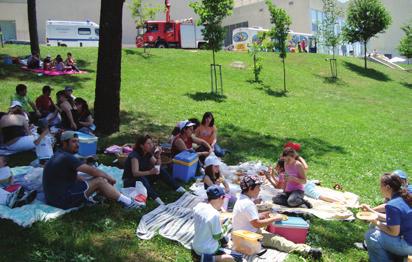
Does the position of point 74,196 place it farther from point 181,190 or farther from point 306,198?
point 306,198

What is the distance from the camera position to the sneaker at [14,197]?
6.32m

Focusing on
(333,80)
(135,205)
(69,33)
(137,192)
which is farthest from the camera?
(69,33)

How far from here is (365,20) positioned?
33938 mm

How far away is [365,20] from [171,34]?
15602mm

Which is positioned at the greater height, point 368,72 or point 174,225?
point 368,72

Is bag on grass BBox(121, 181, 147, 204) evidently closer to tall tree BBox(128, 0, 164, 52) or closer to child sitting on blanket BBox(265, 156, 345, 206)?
child sitting on blanket BBox(265, 156, 345, 206)

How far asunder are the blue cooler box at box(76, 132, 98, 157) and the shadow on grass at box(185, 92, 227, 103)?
8.26 metres

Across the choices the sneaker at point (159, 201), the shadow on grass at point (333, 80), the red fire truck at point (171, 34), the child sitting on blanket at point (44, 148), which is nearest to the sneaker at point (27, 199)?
the sneaker at point (159, 201)

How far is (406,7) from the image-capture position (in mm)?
68312

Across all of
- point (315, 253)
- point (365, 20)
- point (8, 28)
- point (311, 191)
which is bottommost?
point (315, 253)

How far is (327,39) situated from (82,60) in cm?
1760

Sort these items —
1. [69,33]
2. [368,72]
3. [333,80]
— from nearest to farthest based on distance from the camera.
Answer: [333,80] → [368,72] → [69,33]

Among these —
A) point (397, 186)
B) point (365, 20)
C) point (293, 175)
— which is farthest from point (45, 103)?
point (365, 20)

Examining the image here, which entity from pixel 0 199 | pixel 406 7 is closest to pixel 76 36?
pixel 0 199
